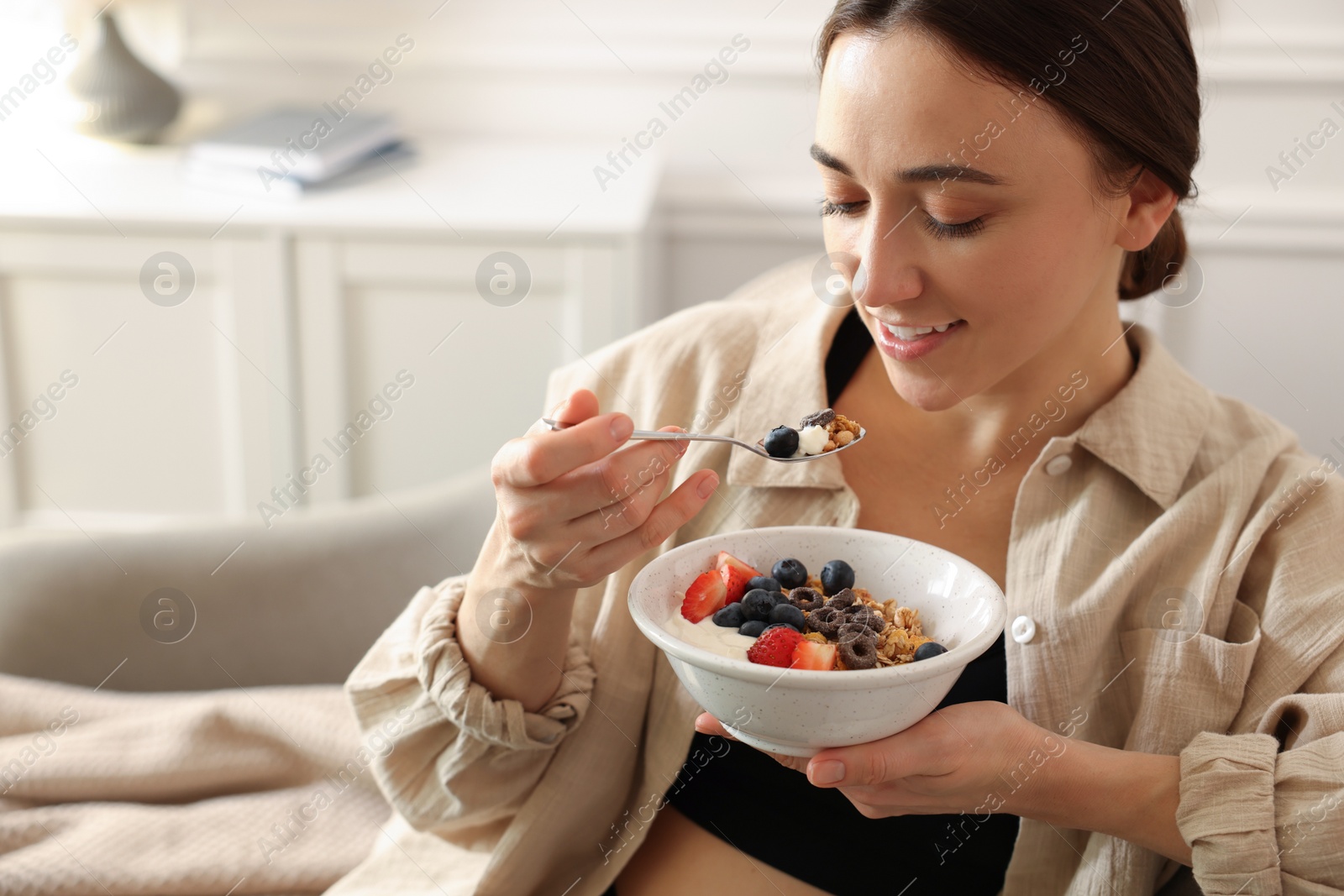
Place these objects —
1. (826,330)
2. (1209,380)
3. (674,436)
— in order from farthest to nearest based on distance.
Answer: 1. (1209,380)
2. (826,330)
3. (674,436)

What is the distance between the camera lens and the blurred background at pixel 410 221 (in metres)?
1.94

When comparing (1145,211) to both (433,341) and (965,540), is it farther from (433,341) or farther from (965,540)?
(433,341)

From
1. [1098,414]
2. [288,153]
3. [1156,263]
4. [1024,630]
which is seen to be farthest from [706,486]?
[288,153]

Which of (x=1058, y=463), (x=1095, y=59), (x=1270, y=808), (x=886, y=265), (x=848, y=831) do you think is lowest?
(x=848, y=831)

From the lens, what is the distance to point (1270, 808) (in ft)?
2.98

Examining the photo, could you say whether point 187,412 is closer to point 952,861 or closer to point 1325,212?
point 952,861

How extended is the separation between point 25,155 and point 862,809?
6.80ft

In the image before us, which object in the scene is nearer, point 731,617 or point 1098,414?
point 731,617

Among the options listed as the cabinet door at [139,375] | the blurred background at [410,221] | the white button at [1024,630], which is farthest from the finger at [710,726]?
the cabinet door at [139,375]

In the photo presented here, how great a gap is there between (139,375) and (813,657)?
164 cm

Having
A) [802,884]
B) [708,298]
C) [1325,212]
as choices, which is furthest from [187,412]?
[1325,212]

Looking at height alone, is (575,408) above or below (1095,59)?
below

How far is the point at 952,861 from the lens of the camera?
106cm

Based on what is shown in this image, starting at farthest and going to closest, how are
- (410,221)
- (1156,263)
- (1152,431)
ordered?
(410,221)
(1156,263)
(1152,431)
